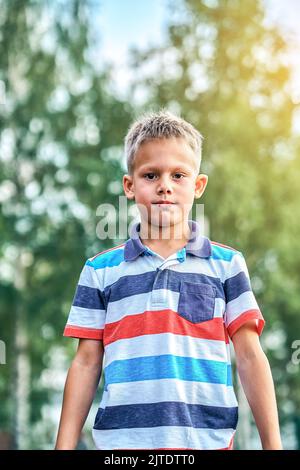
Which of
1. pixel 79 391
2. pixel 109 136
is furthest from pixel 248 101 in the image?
pixel 79 391

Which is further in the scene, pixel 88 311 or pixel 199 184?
pixel 199 184

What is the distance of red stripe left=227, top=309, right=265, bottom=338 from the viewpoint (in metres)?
1.91

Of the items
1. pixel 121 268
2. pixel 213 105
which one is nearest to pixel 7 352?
pixel 213 105

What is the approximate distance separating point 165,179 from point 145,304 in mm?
340

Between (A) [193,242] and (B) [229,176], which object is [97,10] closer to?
(B) [229,176]

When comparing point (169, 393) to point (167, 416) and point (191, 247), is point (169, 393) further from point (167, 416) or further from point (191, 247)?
point (191, 247)

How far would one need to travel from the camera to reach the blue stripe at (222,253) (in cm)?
201

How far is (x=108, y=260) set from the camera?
6.75 feet

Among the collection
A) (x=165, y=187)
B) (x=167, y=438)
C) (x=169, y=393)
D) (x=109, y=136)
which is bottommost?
(x=167, y=438)

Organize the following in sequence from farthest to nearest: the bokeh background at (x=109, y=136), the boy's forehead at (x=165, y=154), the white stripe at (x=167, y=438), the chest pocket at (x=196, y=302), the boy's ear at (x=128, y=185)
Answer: the bokeh background at (x=109, y=136) < the boy's ear at (x=128, y=185) < the boy's forehead at (x=165, y=154) < the chest pocket at (x=196, y=302) < the white stripe at (x=167, y=438)

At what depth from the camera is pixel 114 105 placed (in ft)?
42.8

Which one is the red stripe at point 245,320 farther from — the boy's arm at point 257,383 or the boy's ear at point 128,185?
the boy's ear at point 128,185

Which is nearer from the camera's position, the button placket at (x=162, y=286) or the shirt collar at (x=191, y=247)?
the button placket at (x=162, y=286)

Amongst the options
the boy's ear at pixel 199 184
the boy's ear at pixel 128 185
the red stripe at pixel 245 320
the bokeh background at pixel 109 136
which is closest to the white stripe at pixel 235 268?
the red stripe at pixel 245 320
